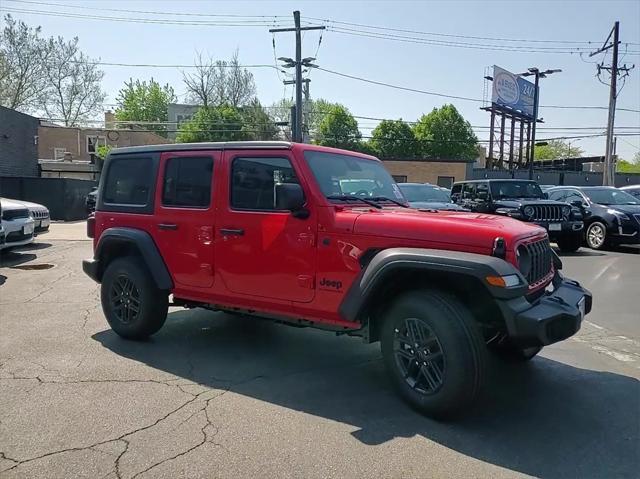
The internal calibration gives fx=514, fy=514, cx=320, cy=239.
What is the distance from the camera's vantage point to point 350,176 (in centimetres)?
473

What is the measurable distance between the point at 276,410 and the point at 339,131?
6037 cm

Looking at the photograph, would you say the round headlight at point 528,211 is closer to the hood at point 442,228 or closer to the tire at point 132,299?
the hood at point 442,228

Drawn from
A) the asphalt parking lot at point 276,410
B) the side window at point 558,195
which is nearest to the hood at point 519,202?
the side window at point 558,195

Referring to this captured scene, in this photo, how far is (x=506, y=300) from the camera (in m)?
3.33

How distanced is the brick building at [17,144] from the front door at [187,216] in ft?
68.1

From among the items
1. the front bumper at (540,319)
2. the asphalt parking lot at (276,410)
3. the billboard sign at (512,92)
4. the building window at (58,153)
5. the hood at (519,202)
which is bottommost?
the asphalt parking lot at (276,410)

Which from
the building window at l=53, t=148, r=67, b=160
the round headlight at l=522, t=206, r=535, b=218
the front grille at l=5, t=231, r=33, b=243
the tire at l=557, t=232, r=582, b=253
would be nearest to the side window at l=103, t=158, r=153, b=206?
the front grille at l=5, t=231, r=33, b=243

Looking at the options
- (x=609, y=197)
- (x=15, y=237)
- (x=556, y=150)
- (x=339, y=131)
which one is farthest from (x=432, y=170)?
(x=556, y=150)

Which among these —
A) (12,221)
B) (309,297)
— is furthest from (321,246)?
(12,221)

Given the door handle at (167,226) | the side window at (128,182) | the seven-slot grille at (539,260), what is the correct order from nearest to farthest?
the seven-slot grille at (539,260), the door handle at (167,226), the side window at (128,182)

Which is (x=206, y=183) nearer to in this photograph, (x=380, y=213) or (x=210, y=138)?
(x=380, y=213)

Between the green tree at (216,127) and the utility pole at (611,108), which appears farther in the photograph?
the green tree at (216,127)

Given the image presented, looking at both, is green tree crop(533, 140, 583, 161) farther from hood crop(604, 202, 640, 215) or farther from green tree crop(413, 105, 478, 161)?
hood crop(604, 202, 640, 215)

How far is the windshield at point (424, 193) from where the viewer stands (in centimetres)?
1299
